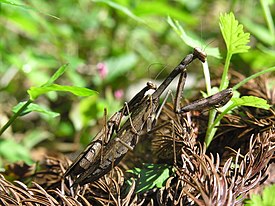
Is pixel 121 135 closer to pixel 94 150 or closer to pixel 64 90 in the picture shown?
pixel 94 150

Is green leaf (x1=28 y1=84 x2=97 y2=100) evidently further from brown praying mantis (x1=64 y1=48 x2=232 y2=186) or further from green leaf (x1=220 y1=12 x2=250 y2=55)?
green leaf (x1=220 y1=12 x2=250 y2=55)

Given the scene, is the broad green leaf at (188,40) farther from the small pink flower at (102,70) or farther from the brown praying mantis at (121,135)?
the small pink flower at (102,70)

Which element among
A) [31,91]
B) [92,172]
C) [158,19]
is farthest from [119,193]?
[158,19]

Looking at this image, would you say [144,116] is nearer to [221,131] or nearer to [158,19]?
[221,131]

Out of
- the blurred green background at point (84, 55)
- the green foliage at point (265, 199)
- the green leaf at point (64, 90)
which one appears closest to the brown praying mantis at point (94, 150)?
the green leaf at point (64, 90)

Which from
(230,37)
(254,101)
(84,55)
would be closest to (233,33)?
(230,37)

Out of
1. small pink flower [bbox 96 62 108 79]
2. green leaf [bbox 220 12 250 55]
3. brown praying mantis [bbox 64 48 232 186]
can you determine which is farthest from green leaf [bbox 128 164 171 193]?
small pink flower [bbox 96 62 108 79]
